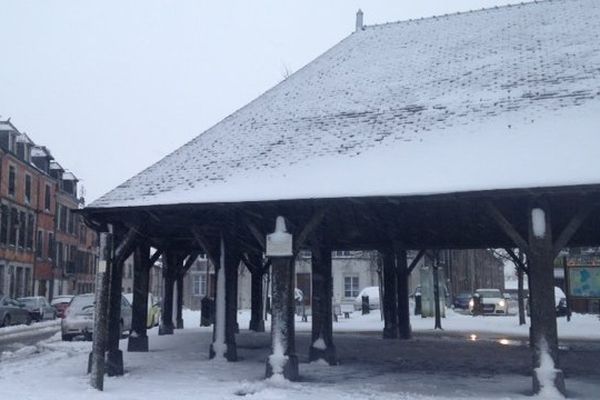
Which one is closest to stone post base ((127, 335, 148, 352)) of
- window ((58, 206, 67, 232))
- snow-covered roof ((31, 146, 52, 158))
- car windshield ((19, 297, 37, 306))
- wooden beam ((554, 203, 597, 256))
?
wooden beam ((554, 203, 597, 256))

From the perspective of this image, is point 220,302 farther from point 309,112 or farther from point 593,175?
point 593,175

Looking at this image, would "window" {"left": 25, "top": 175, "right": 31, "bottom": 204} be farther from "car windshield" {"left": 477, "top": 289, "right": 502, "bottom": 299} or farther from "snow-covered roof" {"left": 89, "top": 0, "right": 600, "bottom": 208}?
"snow-covered roof" {"left": 89, "top": 0, "right": 600, "bottom": 208}

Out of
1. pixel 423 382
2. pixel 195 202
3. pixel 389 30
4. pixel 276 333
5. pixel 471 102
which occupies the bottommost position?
pixel 423 382

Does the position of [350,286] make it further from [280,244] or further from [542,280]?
[542,280]

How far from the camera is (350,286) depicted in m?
47.6

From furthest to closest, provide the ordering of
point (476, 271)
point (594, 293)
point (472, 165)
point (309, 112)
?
1. point (476, 271)
2. point (594, 293)
3. point (309, 112)
4. point (472, 165)

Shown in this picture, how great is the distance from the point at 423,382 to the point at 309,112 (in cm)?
560

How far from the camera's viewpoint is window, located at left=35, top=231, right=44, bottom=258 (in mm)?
44131

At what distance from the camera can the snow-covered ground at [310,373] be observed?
9.76 metres

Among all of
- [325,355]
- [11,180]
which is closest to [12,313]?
[11,180]

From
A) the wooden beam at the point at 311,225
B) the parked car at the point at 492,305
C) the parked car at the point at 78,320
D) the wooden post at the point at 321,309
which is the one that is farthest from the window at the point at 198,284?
the wooden beam at the point at 311,225

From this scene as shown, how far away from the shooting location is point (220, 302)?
13578mm

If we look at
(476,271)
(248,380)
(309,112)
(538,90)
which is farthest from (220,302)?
(476,271)

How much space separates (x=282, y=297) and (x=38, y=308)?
24510 millimetres
